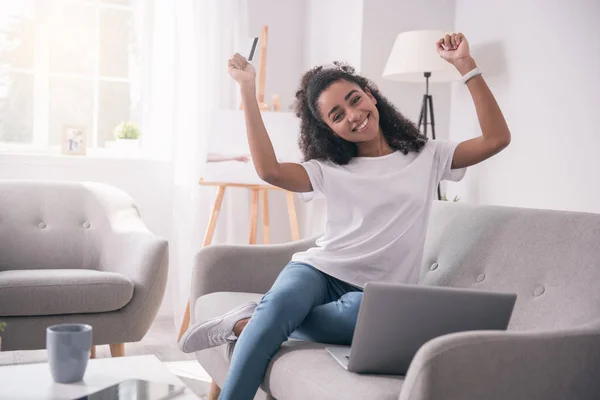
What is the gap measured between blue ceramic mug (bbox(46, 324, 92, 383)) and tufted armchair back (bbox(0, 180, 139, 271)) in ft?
4.99

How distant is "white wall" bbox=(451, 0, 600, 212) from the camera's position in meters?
2.84

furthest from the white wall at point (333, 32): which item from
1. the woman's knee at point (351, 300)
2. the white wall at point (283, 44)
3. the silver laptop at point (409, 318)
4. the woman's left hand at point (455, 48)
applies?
the silver laptop at point (409, 318)

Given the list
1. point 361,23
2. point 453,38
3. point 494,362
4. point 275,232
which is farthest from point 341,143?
point 275,232

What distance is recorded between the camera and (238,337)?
5.46 ft

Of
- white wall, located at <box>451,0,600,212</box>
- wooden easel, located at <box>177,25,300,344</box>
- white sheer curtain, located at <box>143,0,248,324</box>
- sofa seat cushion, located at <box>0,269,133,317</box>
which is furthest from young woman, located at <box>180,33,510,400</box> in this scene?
white sheer curtain, located at <box>143,0,248,324</box>

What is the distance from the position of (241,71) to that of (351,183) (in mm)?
415

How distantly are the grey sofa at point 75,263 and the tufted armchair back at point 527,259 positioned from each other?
3.63ft

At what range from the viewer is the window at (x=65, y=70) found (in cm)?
378

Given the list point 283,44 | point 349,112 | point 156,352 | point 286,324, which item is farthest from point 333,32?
point 286,324

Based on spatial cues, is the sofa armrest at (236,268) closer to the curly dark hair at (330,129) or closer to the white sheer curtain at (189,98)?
the curly dark hair at (330,129)

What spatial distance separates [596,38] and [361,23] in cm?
122

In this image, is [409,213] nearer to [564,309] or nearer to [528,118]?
[564,309]

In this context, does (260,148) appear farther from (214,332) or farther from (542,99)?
(542,99)

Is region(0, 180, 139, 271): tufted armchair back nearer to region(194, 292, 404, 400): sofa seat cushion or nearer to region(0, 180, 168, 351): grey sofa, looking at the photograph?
region(0, 180, 168, 351): grey sofa
